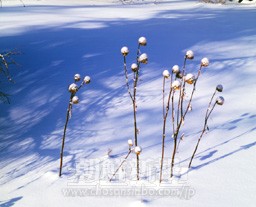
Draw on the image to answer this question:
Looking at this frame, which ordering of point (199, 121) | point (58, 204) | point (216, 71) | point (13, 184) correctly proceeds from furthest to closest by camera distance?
point (216, 71) < point (199, 121) < point (13, 184) < point (58, 204)

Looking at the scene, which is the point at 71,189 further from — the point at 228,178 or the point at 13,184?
the point at 228,178

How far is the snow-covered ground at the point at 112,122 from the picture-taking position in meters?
2.17

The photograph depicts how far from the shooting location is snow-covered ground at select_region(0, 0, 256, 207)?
7.11 feet

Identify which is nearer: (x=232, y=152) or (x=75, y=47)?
(x=232, y=152)

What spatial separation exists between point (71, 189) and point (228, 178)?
1162 millimetres

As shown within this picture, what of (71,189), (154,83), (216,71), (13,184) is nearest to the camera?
(71,189)

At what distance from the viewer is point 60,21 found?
25.8 ft

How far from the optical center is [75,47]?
18.4 feet

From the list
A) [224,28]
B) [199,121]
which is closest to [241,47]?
[224,28]

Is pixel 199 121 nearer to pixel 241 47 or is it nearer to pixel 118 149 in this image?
pixel 118 149

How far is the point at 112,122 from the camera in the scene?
3.24 metres

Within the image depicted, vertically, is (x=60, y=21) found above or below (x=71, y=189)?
above

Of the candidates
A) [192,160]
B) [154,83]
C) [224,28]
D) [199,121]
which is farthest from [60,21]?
[192,160]

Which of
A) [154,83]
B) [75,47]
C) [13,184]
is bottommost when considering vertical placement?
[13,184]
